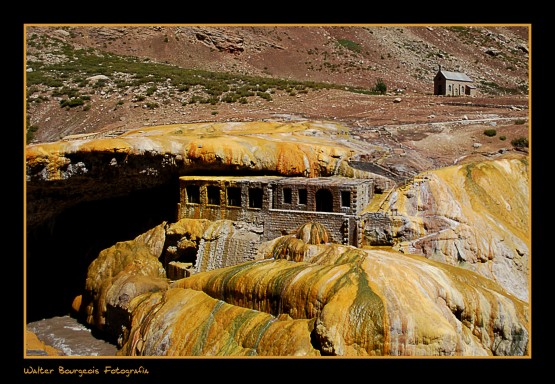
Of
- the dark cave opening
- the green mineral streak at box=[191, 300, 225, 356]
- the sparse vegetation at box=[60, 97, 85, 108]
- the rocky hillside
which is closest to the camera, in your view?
the green mineral streak at box=[191, 300, 225, 356]

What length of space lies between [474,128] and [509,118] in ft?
12.7

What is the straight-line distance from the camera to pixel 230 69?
221 ft

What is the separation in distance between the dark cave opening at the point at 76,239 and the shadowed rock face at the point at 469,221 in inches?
486

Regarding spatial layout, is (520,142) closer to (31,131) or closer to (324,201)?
(324,201)

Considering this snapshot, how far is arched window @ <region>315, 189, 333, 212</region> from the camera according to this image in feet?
74.5

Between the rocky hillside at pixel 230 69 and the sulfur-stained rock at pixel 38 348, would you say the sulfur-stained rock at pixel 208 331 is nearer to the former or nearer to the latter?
the sulfur-stained rock at pixel 38 348

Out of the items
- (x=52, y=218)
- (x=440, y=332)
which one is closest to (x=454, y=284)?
(x=440, y=332)

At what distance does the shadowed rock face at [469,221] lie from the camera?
21.2m

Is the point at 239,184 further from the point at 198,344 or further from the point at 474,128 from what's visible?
the point at 474,128

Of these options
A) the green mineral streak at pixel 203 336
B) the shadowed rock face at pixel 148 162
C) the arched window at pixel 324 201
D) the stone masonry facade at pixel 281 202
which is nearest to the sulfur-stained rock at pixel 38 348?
the shadowed rock face at pixel 148 162

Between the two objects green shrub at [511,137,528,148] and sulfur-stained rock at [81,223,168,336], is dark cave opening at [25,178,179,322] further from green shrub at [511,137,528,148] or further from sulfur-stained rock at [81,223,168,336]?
green shrub at [511,137,528,148]

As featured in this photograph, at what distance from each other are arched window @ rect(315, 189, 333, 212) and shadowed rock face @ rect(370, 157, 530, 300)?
92.4 inches

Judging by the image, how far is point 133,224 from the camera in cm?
2953

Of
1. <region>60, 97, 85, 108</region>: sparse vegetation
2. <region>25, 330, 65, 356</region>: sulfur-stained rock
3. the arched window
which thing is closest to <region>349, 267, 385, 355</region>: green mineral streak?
the arched window
